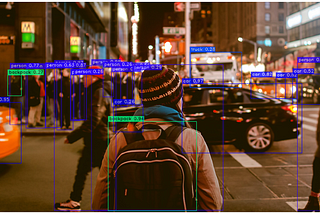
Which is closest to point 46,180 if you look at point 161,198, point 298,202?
point 298,202

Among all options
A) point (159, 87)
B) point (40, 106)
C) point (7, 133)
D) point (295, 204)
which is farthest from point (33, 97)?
point (159, 87)

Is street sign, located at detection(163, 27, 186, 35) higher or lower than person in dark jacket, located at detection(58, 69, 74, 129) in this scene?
higher

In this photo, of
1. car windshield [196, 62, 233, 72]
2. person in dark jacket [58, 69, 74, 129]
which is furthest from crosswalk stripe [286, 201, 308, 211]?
car windshield [196, 62, 233, 72]

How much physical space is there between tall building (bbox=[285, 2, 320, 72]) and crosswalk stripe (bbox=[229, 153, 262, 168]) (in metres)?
2.98

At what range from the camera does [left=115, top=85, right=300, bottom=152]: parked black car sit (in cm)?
861

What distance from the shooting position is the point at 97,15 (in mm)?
24812

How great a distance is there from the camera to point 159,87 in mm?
2064

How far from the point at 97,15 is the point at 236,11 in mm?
100242

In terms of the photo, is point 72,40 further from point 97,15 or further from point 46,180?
point 46,180

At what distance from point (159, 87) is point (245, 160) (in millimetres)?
6289

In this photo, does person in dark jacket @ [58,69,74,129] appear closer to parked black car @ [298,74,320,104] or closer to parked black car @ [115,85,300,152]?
parked black car @ [115,85,300,152]

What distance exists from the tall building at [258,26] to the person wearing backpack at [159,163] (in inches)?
3478

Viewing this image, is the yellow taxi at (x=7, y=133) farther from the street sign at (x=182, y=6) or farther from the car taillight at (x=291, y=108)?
the street sign at (x=182, y=6)

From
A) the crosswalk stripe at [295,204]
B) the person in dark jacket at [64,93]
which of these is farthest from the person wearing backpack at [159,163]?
the person in dark jacket at [64,93]
